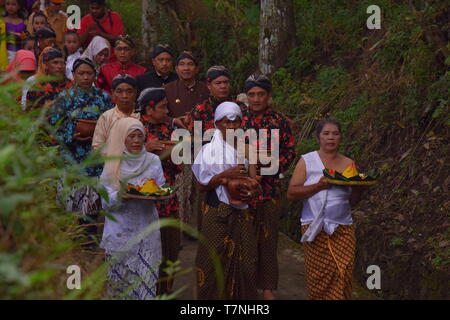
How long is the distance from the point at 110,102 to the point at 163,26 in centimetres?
705

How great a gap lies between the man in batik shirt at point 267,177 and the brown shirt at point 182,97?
146 cm

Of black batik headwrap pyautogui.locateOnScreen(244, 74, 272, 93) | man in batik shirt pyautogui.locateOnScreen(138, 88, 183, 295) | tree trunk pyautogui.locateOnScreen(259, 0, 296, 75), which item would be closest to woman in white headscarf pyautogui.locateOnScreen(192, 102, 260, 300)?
man in batik shirt pyautogui.locateOnScreen(138, 88, 183, 295)

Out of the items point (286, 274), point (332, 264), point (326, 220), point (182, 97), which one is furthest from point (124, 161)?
point (286, 274)

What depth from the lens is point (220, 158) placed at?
6.80 metres

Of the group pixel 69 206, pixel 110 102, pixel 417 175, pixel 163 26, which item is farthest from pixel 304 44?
pixel 69 206

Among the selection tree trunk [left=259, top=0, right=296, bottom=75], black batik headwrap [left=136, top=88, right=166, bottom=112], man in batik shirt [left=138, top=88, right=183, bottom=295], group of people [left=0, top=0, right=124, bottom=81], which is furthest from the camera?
tree trunk [left=259, top=0, right=296, bottom=75]

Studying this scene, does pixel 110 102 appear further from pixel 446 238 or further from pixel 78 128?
pixel 446 238

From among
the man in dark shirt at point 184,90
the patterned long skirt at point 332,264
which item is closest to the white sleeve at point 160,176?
the patterned long skirt at point 332,264

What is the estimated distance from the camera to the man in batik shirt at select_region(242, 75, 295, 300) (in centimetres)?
747

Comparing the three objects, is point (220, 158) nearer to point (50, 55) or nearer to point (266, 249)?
point (266, 249)

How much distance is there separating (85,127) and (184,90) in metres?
1.47

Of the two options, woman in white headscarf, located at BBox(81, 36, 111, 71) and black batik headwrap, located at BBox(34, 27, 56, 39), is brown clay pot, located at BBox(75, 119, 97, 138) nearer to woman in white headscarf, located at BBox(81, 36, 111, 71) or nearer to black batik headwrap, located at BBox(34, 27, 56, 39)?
black batik headwrap, located at BBox(34, 27, 56, 39)

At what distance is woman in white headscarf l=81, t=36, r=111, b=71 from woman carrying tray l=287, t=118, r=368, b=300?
509 centimetres
